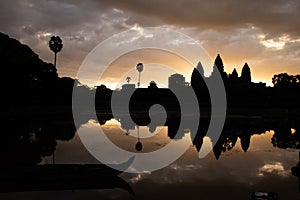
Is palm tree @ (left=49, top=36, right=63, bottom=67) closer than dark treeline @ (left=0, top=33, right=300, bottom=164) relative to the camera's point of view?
No

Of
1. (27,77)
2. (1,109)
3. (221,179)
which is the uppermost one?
(27,77)

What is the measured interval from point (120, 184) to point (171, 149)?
1296 cm

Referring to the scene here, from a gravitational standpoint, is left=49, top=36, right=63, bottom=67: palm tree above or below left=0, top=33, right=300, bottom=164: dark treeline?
above

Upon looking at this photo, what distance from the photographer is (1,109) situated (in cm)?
5812

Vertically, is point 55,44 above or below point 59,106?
above

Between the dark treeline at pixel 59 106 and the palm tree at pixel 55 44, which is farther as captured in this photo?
the palm tree at pixel 55 44

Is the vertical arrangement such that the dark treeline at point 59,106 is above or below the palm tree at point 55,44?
below

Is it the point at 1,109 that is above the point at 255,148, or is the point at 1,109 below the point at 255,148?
above

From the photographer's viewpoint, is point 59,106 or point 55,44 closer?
point 59,106

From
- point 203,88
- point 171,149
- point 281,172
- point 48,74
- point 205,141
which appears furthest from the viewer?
point 203,88

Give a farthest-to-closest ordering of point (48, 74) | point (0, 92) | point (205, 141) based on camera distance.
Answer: point (48, 74) < point (0, 92) < point (205, 141)

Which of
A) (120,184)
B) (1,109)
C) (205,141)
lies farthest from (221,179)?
(1,109)

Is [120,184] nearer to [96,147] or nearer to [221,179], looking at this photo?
[221,179]

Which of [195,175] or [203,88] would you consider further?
[203,88]
